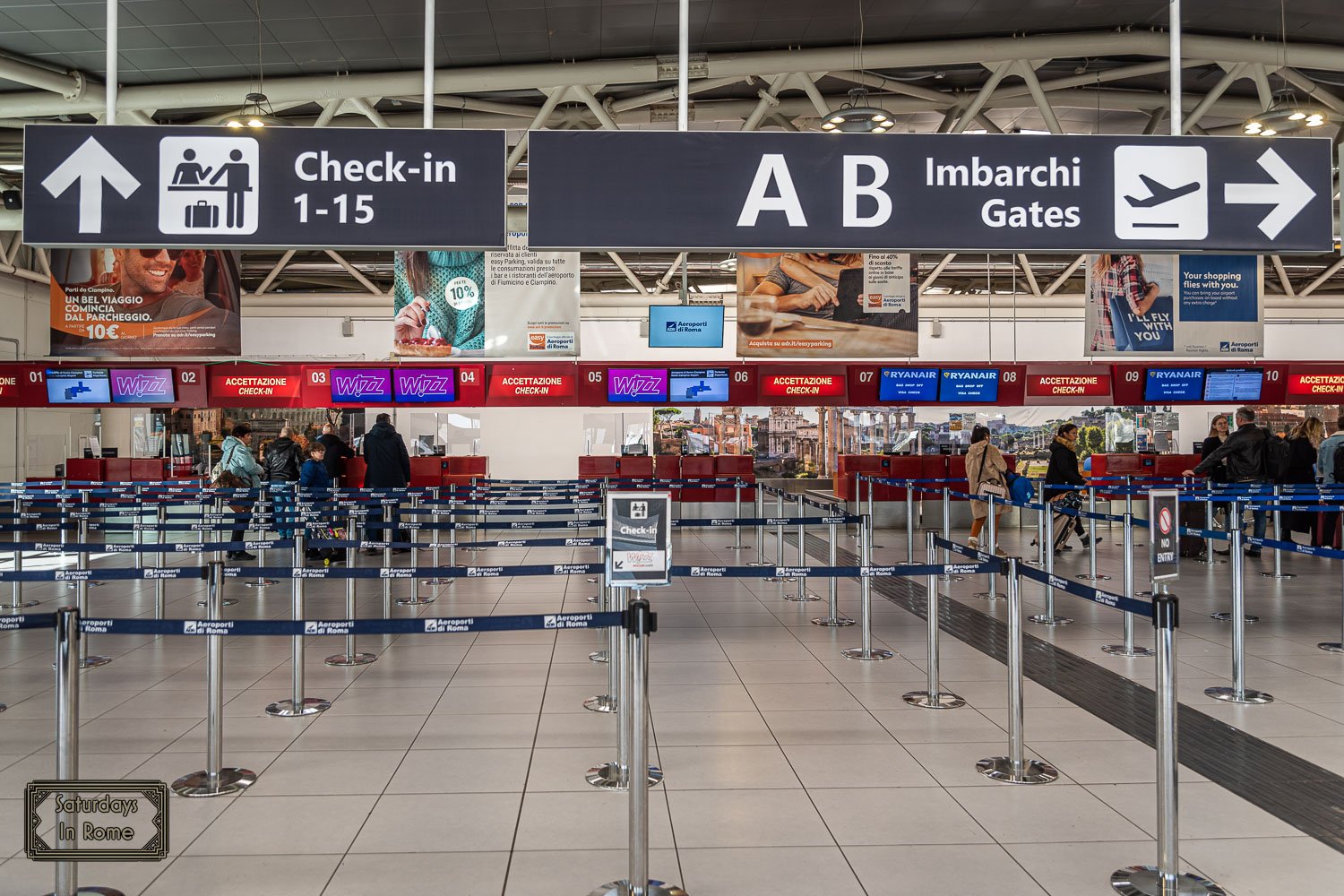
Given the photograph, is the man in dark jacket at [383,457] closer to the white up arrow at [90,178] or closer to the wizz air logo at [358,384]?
the wizz air logo at [358,384]

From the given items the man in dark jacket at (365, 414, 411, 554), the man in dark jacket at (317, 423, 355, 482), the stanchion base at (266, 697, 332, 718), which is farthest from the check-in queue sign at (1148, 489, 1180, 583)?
the man in dark jacket at (317, 423, 355, 482)

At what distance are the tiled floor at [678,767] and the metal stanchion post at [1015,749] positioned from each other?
0.11 metres

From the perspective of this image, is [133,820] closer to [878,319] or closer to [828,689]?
[828,689]

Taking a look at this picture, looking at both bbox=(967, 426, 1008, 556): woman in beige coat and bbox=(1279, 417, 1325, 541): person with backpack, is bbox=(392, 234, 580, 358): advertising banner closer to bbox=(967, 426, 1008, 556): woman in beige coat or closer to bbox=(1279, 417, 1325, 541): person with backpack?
bbox=(967, 426, 1008, 556): woman in beige coat

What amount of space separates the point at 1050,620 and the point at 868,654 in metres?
2.27

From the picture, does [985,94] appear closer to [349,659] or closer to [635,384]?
[635,384]

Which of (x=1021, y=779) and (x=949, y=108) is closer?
(x=1021, y=779)

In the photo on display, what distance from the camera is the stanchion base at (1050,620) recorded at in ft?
27.5

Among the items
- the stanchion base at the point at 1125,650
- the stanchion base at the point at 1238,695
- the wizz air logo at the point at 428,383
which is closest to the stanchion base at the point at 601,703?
the stanchion base at the point at 1238,695

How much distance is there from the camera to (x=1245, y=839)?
385cm

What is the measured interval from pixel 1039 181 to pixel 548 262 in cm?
790

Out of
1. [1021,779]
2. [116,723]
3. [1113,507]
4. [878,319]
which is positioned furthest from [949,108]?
[116,723]

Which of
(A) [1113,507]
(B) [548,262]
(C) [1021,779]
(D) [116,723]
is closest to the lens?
(C) [1021,779]

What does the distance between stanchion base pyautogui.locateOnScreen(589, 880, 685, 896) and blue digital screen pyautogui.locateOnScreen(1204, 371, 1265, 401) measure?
14.8 m
